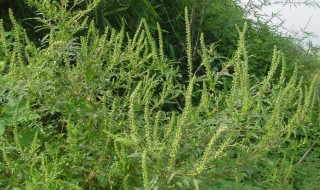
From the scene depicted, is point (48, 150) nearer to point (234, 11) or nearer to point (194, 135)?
point (194, 135)

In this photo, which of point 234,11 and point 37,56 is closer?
point 37,56

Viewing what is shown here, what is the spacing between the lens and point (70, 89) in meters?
1.96

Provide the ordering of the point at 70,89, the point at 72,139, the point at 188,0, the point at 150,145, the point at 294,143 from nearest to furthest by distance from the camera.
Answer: the point at 150,145 < the point at 72,139 < the point at 70,89 < the point at 294,143 < the point at 188,0

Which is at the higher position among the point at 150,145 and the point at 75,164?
the point at 150,145

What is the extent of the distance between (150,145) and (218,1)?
3.40m

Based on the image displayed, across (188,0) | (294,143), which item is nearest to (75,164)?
(294,143)

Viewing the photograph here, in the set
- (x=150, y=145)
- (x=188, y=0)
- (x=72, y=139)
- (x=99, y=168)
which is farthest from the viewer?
(x=188, y=0)

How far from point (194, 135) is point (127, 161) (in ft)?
1.04

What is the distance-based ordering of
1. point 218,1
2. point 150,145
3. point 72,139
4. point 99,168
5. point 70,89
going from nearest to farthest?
point 150,145, point 72,139, point 99,168, point 70,89, point 218,1

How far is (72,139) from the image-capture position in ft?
5.52

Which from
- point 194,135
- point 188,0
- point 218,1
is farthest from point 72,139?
point 218,1

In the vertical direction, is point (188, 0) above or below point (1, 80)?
above

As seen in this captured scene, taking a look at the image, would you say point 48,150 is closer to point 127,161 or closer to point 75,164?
point 75,164

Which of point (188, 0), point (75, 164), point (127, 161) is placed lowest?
point (75, 164)
